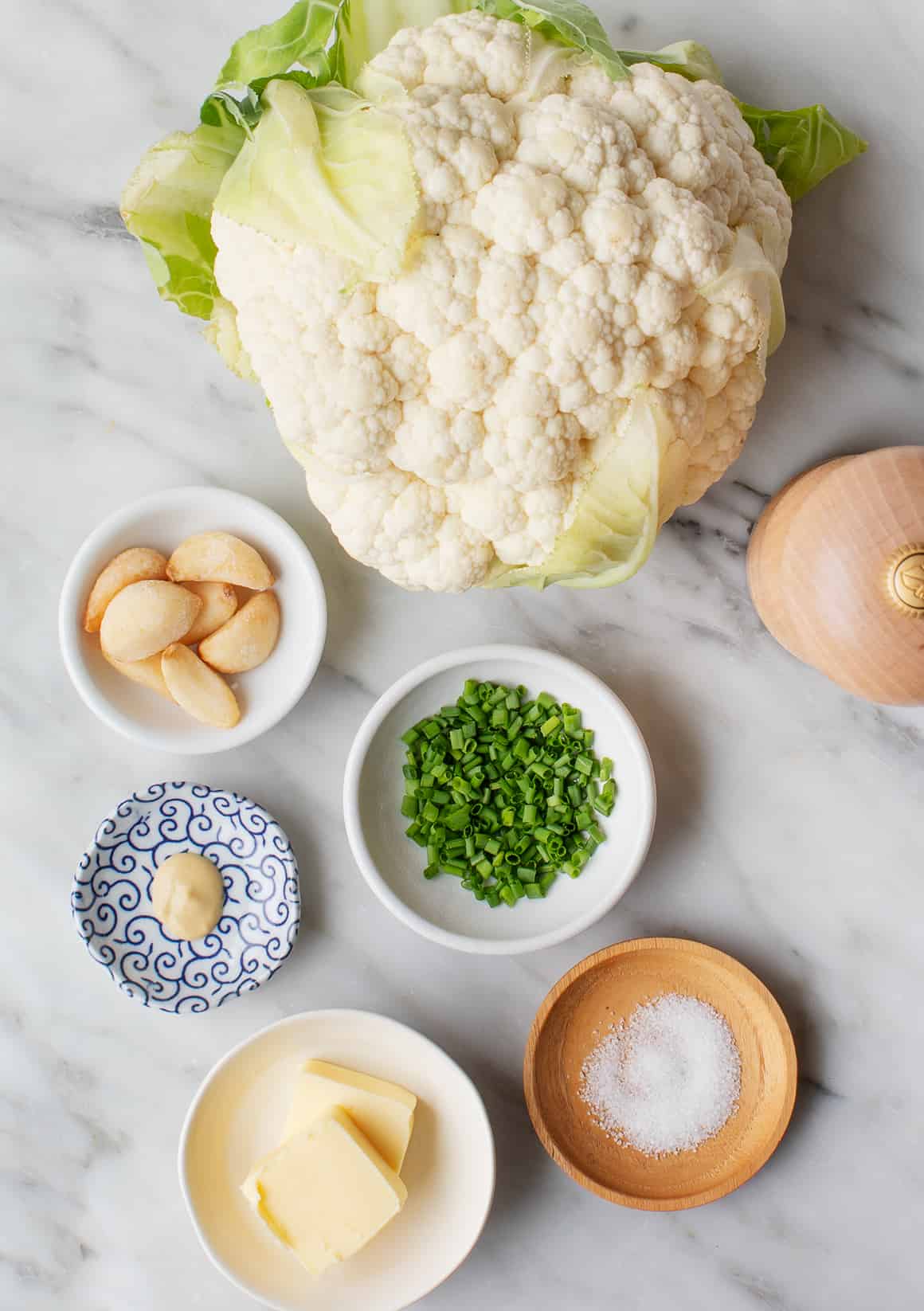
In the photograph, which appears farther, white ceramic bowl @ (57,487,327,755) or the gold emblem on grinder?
white ceramic bowl @ (57,487,327,755)

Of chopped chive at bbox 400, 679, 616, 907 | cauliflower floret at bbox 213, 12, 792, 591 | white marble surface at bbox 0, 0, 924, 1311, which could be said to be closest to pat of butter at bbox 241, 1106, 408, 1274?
white marble surface at bbox 0, 0, 924, 1311

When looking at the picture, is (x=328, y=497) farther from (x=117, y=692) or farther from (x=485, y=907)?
(x=485, y=907)

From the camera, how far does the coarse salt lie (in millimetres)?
1102

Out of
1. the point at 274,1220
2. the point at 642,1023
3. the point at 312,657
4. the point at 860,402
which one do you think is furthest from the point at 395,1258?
the point at 860,402

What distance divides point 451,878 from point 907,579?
546 millimetres

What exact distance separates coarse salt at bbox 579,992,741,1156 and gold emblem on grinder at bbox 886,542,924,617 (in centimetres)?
49

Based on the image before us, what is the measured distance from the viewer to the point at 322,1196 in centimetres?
104

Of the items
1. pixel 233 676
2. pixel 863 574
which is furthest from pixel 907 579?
pixel 233 676

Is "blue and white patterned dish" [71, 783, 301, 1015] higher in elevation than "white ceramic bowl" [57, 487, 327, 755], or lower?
lower

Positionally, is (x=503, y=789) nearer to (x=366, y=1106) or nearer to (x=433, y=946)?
(x=433, y=946)

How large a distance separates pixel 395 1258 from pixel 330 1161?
0.50ft

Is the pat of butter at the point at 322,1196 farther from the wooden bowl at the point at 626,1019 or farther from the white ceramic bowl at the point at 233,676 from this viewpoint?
the white ceramic bowl at the point at 233,676

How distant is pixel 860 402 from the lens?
107 centimetres

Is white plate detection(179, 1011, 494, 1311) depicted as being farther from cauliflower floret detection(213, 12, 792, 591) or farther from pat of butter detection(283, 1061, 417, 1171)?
cauliflower floret detection(213, 12, 792, 591)
